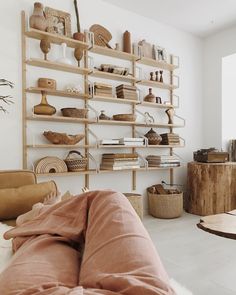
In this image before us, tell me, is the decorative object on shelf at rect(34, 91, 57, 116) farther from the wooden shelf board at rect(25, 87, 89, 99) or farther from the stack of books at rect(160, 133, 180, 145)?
the stack of books at rect(160, 133, 180, 145)

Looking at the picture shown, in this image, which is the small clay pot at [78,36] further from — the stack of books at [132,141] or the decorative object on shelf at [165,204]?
the decorative object on shelf at [165,204]

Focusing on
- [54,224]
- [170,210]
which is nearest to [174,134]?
[170,210]

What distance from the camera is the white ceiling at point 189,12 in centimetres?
348

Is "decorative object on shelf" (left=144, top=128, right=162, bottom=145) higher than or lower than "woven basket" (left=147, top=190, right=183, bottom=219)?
higher

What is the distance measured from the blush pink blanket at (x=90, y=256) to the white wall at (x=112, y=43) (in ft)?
6.57

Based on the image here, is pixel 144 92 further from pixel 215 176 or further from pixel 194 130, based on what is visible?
pixel 215 176

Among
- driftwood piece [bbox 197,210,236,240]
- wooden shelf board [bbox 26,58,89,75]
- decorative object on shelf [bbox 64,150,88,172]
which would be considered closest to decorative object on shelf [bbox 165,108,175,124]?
wooden shelf board [bbox 26,58,89,75]

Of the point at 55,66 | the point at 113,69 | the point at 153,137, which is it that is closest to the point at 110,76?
the point at 113,69

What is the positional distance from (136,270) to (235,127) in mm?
4339

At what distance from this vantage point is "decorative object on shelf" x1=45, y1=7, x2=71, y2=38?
117 inches

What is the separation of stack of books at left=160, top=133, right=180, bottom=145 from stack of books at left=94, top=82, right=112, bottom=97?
1.04 m

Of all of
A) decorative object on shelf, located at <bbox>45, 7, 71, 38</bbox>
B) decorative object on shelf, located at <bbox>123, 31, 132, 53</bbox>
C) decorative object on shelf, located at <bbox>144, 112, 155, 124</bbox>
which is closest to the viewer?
decorative object on shelf, located at <bbox>45, 7, 71, 38</bbox>

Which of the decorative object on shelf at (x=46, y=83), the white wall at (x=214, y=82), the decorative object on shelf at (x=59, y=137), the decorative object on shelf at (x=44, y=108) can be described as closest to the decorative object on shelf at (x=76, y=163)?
the decorative object on shelf at (x=59, y=137)

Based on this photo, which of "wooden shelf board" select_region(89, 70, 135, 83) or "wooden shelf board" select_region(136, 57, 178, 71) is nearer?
"wooden shelf board" select_region(89, 70, 135, 83)
